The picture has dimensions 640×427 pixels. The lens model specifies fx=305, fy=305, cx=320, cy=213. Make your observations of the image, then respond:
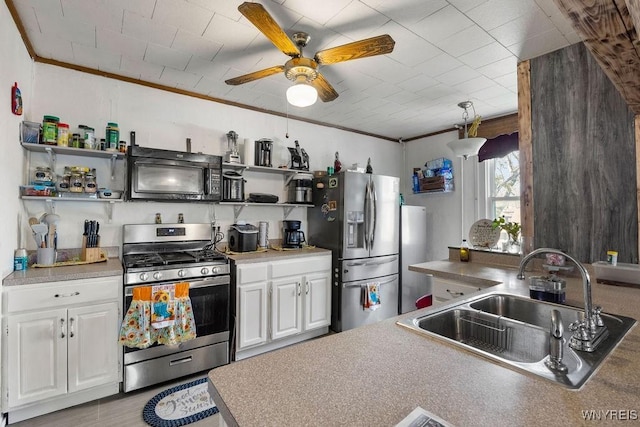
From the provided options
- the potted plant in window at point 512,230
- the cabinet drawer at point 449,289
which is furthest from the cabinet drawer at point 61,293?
the potted plant in window at point 512,230

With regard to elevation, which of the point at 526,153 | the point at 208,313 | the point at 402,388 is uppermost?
the point at 526,153

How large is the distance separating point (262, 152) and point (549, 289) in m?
2.64

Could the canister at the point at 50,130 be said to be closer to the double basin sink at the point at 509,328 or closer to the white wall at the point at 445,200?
the double basin sink at the point at 509,328

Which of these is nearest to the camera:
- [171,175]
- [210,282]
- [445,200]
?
[210,282]

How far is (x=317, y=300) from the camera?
10.3ft

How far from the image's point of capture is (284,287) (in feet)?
9.45

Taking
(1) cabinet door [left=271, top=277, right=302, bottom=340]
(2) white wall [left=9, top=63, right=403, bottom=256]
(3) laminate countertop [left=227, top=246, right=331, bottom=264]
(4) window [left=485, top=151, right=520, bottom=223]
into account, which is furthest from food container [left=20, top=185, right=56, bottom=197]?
(4) window [left=485, top=151, right=520, bottom=223]

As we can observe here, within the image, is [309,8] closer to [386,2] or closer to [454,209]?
[386,2]

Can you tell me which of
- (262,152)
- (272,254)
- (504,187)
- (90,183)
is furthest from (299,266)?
(504,187)

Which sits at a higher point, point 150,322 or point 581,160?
point 581,160

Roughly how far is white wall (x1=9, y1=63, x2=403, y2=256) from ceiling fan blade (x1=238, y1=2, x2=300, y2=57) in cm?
160

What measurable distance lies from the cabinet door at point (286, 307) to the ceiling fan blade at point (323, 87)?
1669mm

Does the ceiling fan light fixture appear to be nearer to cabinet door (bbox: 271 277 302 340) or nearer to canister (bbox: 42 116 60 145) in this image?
cabinet door (bbox: 271 277 302 340)

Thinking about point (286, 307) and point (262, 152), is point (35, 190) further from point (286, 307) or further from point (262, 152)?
point (286, 307)
